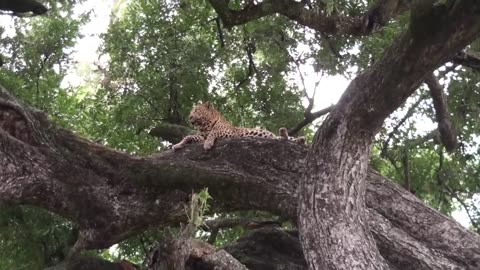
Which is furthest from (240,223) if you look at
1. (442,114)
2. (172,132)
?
Answer: (442,114)

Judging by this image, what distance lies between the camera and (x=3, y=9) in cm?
750

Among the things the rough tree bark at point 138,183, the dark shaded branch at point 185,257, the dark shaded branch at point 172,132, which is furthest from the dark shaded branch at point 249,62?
the dark shaded branch at point 185,257

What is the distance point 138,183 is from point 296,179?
133 cm

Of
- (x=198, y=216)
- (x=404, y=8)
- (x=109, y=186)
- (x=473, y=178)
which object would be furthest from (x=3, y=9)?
(x=473, y=178)

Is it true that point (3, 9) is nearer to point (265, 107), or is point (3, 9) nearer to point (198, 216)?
point (265, 107)

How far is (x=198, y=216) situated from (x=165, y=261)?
65cm

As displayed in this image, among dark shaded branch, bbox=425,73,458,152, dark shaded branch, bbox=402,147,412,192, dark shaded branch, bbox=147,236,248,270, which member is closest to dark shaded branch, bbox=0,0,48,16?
dark shaded branch, bbox=147,236,248,270

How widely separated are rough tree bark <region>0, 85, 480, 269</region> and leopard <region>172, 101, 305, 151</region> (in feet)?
1.40

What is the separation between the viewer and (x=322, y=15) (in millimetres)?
5723

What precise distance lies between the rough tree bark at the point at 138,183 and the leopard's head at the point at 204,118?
1532 mm

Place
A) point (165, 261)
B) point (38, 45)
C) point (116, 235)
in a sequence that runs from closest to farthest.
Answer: point (165, 261), point (116, 235), point (38, 45)

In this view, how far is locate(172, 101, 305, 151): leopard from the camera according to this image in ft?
20.8

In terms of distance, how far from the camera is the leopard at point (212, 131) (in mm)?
6344

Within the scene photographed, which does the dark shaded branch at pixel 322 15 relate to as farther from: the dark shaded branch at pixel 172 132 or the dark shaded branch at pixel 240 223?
the dark shaded branch at pixel 172 132
